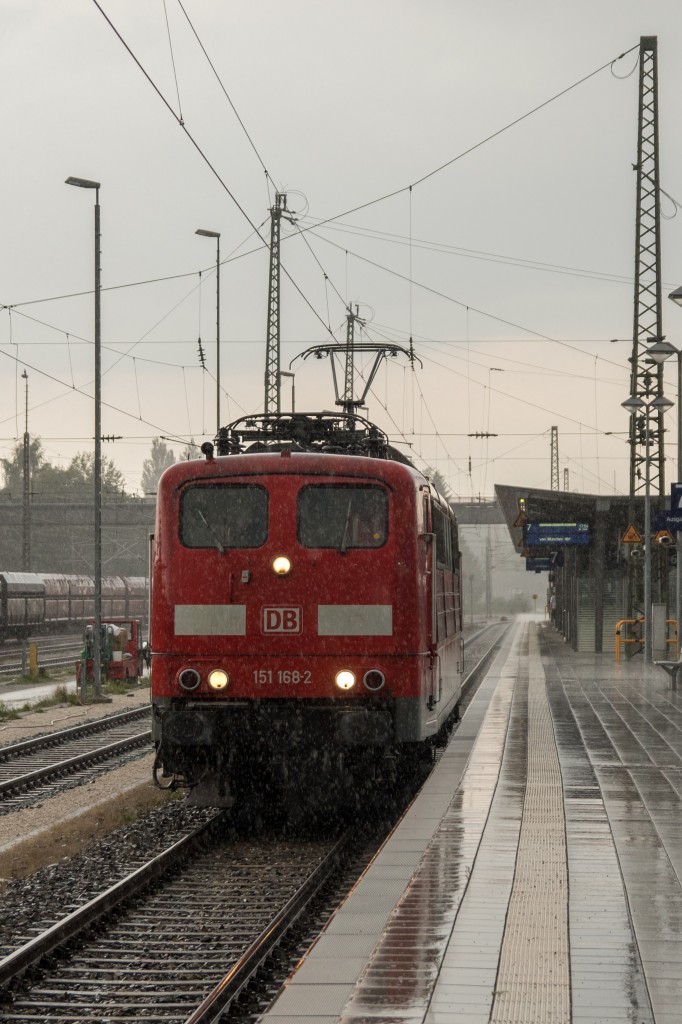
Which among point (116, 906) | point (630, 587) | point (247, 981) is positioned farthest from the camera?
point (630, 587)

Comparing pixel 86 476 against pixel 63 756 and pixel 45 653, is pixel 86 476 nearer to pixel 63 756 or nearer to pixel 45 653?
pixel 45 653

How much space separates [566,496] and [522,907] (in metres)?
28.9

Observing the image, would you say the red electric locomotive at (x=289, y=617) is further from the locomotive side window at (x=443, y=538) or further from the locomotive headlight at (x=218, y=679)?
the locomotive side window at (x=443, y=538)

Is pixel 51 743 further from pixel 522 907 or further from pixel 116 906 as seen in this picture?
pixel 522 907

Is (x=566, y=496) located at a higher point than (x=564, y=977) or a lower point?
higher

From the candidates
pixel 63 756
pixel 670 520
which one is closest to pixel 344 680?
pixel 63 756

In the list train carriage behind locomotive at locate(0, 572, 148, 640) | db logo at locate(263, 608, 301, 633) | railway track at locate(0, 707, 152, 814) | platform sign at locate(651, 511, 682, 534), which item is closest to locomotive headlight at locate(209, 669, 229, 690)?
db logo at locate(263, 608, 301, 633)

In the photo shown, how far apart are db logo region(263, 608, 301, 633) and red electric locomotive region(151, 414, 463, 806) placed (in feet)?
0.04

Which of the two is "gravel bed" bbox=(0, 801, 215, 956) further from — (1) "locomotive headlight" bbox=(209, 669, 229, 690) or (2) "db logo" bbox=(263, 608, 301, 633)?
(2) "db logo" bbox=(263, 608, 301, 633)

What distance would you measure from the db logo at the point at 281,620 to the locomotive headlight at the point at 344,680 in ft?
1.56

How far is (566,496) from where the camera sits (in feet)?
116

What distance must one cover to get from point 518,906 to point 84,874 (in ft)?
12.6

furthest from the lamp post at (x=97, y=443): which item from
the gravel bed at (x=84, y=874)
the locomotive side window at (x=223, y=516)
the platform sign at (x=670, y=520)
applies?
the locomotive side window at (x=223, y=516)

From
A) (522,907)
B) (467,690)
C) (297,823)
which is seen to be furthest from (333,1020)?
(467,690)
